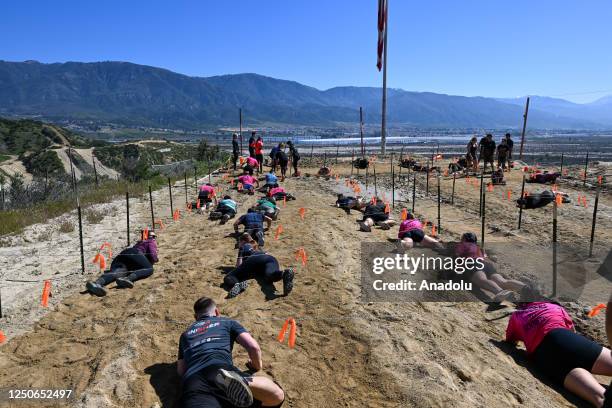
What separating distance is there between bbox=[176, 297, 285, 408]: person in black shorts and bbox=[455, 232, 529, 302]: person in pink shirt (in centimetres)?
396

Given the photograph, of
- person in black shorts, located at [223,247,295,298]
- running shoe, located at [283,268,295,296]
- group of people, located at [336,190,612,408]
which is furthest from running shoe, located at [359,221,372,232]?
group of people, located at [336,190,612,408]

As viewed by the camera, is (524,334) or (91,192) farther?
(91,192)

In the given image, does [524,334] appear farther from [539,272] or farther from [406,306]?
[539,272]

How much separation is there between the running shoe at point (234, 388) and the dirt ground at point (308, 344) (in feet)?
1.98

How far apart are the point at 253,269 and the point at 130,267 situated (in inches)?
88.2

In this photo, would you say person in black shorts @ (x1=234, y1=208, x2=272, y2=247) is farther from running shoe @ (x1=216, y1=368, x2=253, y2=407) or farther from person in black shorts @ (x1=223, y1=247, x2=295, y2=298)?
running shoe @ (x1=216, y1=368, x2=253, y2=407)

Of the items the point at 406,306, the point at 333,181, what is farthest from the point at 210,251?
the point at 333,181

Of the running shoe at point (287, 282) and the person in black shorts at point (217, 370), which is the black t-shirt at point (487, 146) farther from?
the person in black shorts at point (217, 370)

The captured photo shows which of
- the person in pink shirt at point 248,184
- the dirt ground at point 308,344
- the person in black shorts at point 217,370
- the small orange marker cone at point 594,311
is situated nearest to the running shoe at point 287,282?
the dirt ground at point 308,344

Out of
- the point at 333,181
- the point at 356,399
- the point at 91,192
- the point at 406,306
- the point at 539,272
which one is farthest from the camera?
the point at 333,181

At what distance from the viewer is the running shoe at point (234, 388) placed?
11.8 ft

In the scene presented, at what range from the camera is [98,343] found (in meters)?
5.20

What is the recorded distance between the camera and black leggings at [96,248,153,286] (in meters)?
7.29

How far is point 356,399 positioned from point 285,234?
6.00 m
